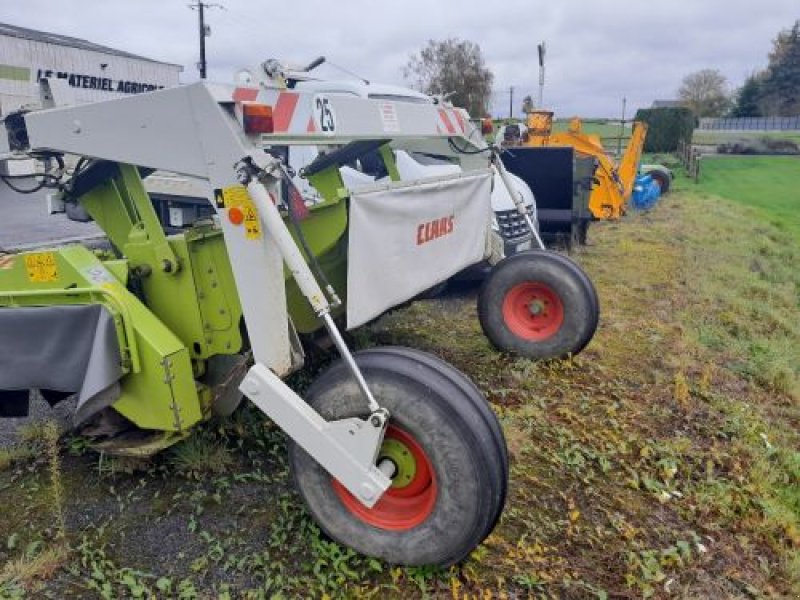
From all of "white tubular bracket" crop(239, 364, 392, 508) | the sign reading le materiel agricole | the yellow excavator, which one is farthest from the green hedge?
"white tubular bracket" crop(239, 364, 392, 508)

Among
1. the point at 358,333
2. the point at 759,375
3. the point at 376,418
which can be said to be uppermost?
the point at 376,418

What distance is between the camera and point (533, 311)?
512 cm

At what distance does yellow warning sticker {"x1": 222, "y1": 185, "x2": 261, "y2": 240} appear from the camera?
273 cm

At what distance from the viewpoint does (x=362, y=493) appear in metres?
2.62

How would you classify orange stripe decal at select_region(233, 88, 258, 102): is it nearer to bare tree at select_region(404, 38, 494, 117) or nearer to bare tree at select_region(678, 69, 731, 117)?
bare tree at select_region(404, 38, 494, 117)

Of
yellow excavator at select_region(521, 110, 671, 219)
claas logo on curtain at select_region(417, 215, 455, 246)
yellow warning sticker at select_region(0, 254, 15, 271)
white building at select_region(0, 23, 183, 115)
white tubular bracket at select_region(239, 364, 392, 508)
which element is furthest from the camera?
white building at select_region(0, 23, 183, 115)

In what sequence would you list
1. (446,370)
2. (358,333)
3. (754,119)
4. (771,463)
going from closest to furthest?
(446,370) → (771,463) → (358,333) → (754,119)

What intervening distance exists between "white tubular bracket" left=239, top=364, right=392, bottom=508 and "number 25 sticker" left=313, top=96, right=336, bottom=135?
1164mm

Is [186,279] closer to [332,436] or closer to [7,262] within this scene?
[7,262]

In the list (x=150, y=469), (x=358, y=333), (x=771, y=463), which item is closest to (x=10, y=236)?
(x=358, y=333)

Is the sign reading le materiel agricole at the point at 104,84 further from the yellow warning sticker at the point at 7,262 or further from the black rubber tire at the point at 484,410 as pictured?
the black rubber tire at the point at 484,410

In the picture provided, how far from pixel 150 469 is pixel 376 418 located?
1.49 m

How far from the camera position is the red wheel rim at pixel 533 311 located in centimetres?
505

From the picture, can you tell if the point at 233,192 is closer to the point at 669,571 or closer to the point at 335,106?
the point at 335,106
